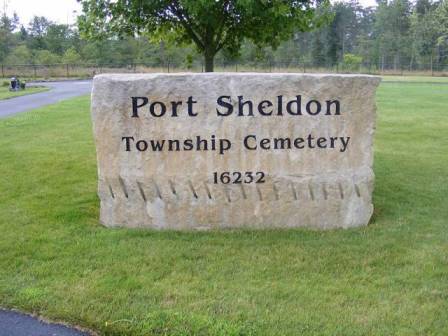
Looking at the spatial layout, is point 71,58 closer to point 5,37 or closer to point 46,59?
point 46,59

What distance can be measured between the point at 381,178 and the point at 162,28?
367cm

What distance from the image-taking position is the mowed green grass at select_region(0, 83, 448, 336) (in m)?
3.35

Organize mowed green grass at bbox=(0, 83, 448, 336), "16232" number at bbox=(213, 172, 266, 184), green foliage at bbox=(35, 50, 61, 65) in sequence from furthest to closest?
1. green foliage at bbox=(35, 50, 61, 65)
2. "16232" number at bbox=(213, 172, 266, 184)
3. mowed green grass at bbox=(0, 83, 448, 336)

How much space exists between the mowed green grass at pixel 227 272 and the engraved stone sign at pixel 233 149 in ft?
0.84

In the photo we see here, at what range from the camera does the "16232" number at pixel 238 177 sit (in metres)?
5.04

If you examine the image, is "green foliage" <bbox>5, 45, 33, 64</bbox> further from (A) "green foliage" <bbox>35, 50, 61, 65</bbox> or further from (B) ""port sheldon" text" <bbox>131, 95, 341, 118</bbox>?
(B) ""port sheldon" text" <bbox>131, 95, 341, 118</bbox>

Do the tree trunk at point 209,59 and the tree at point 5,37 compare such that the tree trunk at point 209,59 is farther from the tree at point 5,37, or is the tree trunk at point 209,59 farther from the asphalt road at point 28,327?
the tree at point 5,37

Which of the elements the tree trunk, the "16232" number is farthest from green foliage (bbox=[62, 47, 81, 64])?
the "16232" number

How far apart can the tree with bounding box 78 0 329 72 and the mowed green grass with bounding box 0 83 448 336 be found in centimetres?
228

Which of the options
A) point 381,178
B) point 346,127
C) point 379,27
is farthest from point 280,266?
point 379,27

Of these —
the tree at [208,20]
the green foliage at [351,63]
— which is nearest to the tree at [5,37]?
the green foliage at [351,63]

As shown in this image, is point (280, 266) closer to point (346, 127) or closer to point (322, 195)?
point (322, 195)

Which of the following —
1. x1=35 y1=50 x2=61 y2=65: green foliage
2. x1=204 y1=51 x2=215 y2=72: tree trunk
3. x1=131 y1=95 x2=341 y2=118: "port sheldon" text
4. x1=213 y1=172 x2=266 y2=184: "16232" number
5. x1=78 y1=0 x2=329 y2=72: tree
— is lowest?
x1=213 y1=172 x2=266 y2=184: "16232" number

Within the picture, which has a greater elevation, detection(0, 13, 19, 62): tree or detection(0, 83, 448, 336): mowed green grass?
detection(0, 13, 19, 62): tree
